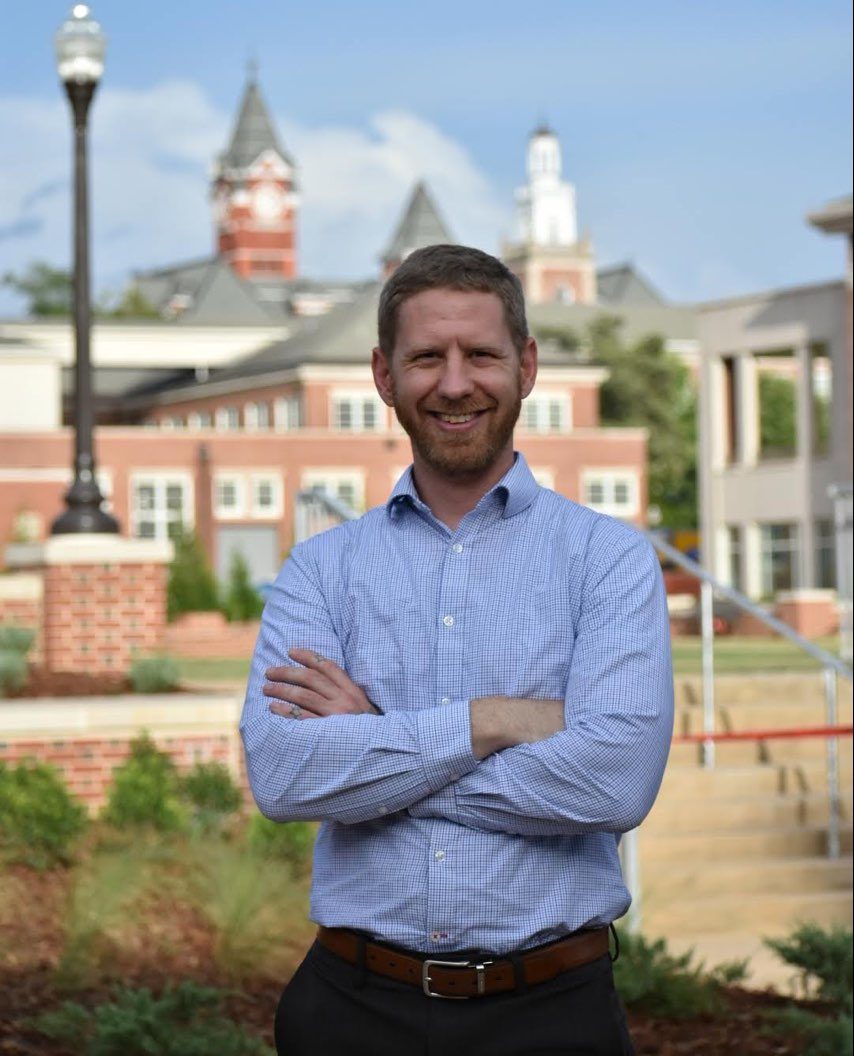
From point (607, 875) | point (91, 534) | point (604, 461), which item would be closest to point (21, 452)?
point (604, 461)

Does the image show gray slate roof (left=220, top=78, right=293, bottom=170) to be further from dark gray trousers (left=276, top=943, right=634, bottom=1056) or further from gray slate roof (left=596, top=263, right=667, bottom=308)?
dark gray trousers (left=276, top=943, right=634, bottom=1056)

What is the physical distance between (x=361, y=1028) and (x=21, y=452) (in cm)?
5712

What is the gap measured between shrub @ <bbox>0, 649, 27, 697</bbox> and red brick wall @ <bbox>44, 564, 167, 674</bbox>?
1.70 metres

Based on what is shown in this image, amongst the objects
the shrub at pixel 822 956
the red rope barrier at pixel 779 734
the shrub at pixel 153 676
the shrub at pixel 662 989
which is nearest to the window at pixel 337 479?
the shrub at pixel 153 676

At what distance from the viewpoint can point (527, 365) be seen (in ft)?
12.2

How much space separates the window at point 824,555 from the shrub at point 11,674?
4446cm

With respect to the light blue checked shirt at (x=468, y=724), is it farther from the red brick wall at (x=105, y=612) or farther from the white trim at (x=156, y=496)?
the white trim at (x=156, y=496)

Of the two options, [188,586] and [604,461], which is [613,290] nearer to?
[604,461]

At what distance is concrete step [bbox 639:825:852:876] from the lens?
→ 1067 centimetres

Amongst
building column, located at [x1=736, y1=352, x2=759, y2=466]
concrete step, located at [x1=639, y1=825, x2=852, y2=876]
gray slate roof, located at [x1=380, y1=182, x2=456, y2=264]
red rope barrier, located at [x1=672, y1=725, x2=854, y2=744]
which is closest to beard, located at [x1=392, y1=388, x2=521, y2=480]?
red rope barrier, located at [x1=672, y1=725, x2=854, y2=744]

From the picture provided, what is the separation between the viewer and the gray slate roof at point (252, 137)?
511 ft

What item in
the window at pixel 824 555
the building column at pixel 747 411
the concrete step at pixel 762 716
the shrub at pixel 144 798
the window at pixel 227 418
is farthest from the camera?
the window at pixel 227 418

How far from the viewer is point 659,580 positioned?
12.0ft

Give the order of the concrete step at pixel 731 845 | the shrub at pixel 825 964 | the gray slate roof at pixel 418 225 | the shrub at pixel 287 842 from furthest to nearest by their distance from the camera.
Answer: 1. the gray slate roof at pixel 418 225
2. the concrete step at pixel 731 845
3. the shrub at pixel 287 842
4. the shrub at pixel 825 964
